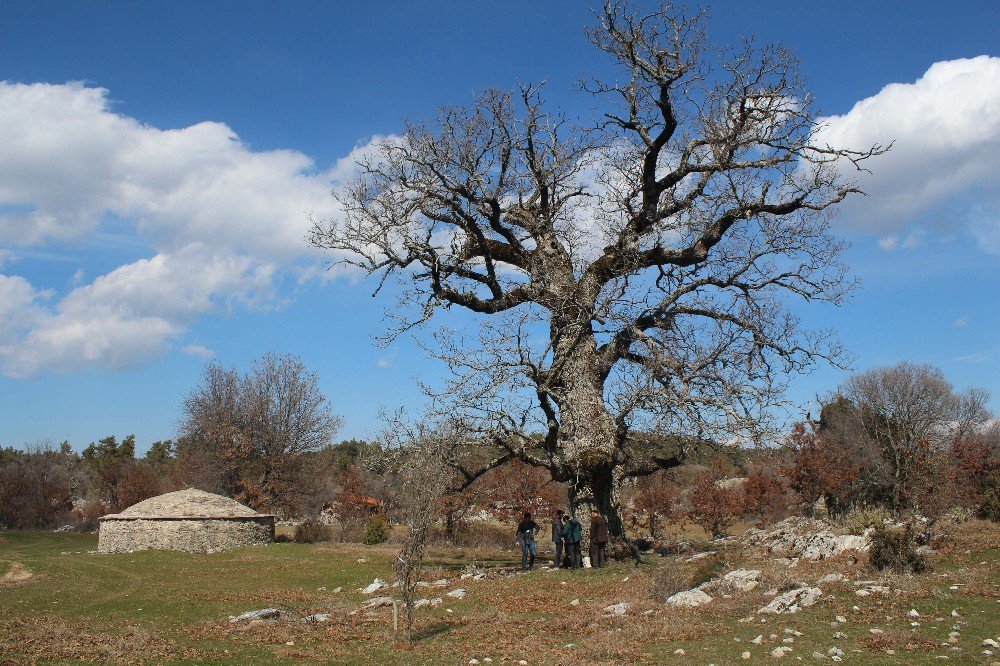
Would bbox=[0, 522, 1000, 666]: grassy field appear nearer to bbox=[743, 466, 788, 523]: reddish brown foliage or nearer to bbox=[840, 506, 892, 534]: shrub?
bbox=[840, 506, 892, 534]: shrub

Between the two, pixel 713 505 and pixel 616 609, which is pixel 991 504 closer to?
pixel 713 505

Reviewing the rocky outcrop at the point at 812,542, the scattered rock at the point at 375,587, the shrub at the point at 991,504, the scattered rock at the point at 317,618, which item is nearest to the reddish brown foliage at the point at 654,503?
the rocky outcrop at the point at 812,542

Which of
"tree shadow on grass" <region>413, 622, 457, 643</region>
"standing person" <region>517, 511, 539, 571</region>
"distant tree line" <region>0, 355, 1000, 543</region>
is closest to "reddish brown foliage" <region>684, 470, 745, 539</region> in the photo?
"distant tree line" <region>0, 355, 1000, 543</region>

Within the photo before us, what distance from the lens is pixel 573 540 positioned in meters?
19.0

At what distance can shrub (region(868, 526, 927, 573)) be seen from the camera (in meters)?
12.4

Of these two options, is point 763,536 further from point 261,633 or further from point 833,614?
point 261,633

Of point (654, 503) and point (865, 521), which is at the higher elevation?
point (865, 521)

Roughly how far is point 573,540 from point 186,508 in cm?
1856

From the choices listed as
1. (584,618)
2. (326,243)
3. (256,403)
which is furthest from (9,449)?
(584,618)

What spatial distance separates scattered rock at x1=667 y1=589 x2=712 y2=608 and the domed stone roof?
905 inches

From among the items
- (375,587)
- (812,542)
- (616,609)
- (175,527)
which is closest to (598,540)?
(812,542)

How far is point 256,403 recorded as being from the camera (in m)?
45.9

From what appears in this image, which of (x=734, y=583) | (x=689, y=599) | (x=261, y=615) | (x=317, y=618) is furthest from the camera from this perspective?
(x=261, y=615)

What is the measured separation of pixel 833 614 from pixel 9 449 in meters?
83.7
